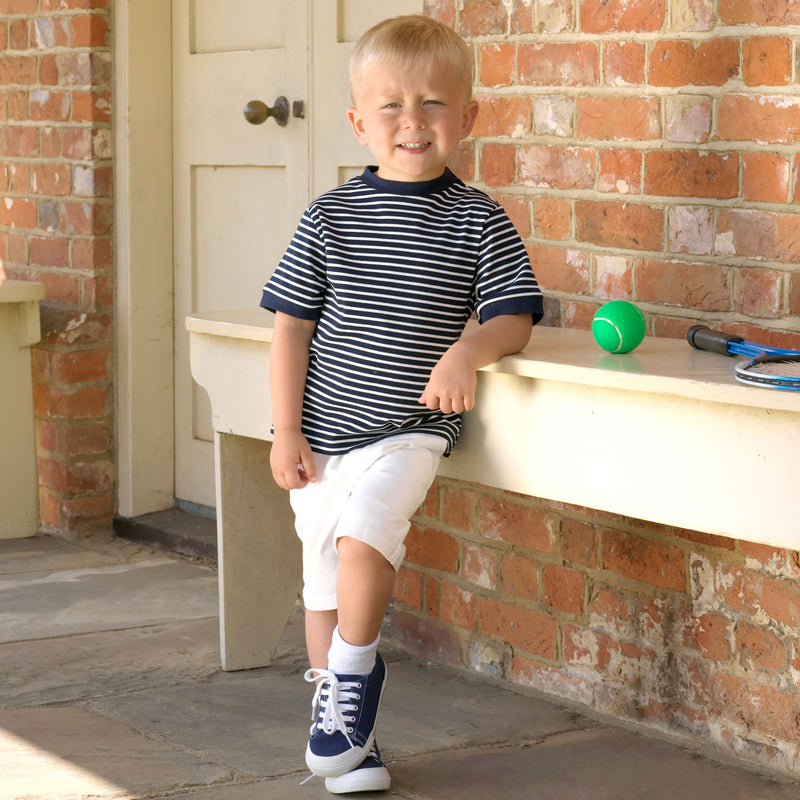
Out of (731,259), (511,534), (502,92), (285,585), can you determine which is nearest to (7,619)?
(285,585)

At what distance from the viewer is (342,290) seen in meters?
2.22

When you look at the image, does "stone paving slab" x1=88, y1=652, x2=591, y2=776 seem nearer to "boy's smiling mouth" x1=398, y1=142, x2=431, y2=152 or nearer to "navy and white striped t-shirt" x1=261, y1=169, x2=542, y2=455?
"navy and white striped t-shirt" x1=261, y1=169, x2=542, y2=455

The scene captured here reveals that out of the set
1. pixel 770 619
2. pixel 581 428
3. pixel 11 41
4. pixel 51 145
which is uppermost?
pixel 11 41

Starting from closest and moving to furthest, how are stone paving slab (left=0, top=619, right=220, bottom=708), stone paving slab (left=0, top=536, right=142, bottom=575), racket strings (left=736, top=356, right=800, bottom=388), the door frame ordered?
racket strings (left=736, top=356, right=800, bottom=388)
stone paving slab (left=0, top=619, right=220, bottom=708)
stone paving slab (left=0, top=536, right=142, bottom=575)
the door frame

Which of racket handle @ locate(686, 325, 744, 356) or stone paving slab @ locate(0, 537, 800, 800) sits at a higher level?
racket handle @ locate(686, 325, 744, 356)

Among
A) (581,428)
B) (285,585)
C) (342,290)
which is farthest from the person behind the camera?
(285,585)

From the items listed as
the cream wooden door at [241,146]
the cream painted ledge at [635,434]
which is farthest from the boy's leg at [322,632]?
the cream wooden door at [241,146]

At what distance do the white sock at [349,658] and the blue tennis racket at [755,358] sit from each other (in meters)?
0.75

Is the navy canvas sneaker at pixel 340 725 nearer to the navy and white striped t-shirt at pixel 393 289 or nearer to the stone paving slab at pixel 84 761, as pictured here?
the stone paving slab at pixel 84 761

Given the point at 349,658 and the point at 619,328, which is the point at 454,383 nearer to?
the point at 619,328

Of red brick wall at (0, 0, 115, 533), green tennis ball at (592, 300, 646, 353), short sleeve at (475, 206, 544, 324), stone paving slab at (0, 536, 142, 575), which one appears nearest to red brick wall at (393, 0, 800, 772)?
green tennis ball at (592, 300, 646, 353)

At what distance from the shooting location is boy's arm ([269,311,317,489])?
7.41ft

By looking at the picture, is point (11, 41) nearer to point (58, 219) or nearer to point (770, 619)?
point (58, 219)

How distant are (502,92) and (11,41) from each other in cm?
212
